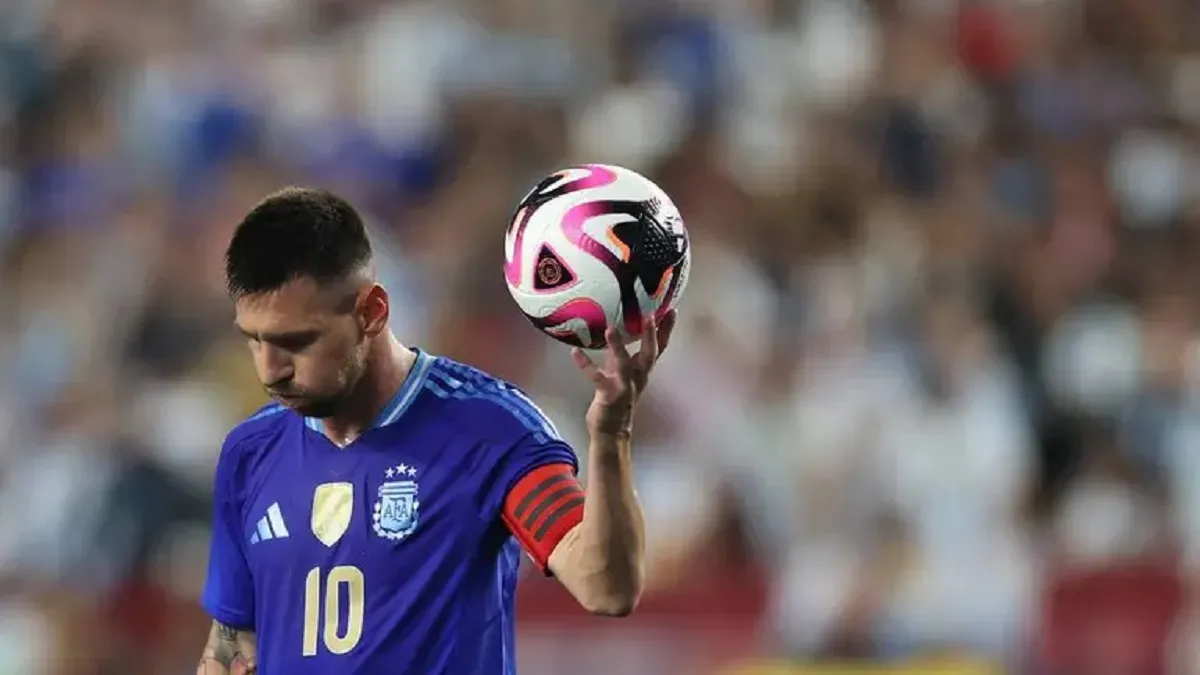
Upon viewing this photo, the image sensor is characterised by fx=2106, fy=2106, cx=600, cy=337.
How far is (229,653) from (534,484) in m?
0.93

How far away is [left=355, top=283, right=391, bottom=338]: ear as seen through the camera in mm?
4250

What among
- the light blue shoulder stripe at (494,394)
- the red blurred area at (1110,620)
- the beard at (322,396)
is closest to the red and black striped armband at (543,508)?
the light blue shoulder stripe at (494,394)

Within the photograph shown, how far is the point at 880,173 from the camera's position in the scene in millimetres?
10711

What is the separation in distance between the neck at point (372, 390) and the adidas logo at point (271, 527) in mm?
196

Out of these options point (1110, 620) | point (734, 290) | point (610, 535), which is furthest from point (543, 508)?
point (734, 290)

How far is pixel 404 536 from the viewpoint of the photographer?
14.1 ft

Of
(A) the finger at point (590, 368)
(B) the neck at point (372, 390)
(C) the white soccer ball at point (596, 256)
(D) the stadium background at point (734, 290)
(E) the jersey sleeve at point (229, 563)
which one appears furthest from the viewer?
(D) the stadium background at point (734, 290)

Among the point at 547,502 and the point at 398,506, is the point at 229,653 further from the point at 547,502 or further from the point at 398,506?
the point at 547,502

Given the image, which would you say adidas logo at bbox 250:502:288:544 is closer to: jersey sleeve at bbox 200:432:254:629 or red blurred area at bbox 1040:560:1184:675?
jersey sleeve at bbox 200:432:254:629

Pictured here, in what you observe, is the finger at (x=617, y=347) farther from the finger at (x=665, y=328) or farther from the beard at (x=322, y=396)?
the beard at (x=322, y=396)

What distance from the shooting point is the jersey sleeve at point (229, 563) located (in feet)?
15.1

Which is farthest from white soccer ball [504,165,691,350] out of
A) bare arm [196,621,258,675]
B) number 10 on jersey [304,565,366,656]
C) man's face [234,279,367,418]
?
bare arm [196,621,258,675]

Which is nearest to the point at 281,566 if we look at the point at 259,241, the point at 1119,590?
the point at 259,241

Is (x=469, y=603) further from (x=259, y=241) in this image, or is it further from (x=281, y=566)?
(x=259, y=241)
